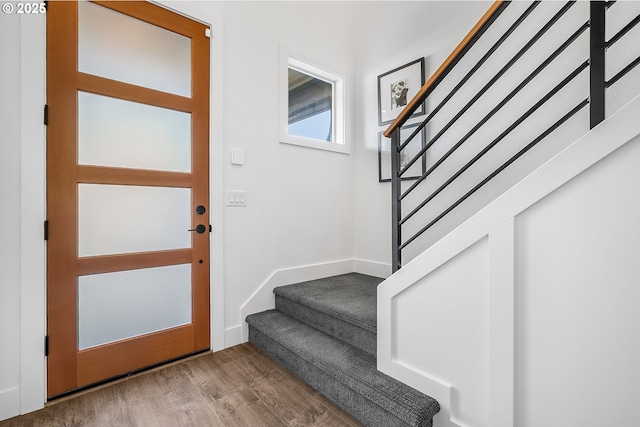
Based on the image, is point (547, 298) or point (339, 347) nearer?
point (547, 298)

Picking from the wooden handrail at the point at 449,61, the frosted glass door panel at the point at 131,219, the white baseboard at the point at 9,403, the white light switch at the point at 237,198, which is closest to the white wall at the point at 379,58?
the wooden handrail at the point at 449,61

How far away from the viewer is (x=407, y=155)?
265 centimetres

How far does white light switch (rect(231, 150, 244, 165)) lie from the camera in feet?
7.64

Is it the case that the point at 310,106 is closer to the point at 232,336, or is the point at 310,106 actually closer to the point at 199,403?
the point at 232,336

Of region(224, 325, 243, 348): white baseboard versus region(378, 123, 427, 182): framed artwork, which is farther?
region(378, 123, 427, 182): framed artwork

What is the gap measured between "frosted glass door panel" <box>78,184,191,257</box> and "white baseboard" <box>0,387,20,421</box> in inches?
29.5

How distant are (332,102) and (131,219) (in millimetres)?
2235

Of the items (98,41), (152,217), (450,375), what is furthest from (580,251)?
(98,41)

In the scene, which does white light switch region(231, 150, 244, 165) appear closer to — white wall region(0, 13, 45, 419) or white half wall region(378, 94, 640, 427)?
white wall region(0, 13, 45, 419)

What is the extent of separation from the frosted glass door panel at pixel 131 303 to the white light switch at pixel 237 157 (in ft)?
2.81

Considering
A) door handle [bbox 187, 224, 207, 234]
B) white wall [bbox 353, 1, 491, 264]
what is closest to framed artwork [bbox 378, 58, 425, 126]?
white wall [bbox 353, 1, 491, 264]

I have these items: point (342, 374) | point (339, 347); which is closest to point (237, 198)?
point (339, 347)

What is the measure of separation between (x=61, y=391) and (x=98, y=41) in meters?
2.08

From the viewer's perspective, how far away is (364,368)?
162 cm
